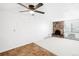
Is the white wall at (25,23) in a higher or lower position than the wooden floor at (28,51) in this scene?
higher

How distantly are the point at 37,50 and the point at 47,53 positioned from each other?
0.16 m

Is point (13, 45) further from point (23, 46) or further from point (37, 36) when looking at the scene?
point (37, 36)

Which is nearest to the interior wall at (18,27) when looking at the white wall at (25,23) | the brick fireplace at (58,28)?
the white wall at (25,23)

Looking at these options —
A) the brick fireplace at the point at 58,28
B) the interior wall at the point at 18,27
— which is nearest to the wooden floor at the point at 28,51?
the interior wall at the point at 18,27

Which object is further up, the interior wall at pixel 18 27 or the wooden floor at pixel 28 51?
the interior wall at pixel 18 27

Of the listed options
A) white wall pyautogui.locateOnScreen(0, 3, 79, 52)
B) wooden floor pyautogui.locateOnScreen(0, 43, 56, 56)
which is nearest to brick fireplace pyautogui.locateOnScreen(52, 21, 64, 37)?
white wall pyautogui.locateOnScreen(0, 3, 79, 52)

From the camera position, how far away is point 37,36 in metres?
1.42

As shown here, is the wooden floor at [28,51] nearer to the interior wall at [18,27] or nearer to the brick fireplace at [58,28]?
the interior wall at [18,27]

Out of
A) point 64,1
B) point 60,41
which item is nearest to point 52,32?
point 60,41

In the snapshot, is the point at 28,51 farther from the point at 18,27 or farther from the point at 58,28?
the point at 58,28

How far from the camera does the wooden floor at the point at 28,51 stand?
4.38 feet

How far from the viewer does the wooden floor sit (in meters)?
1.33

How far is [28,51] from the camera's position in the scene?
4.46 ft

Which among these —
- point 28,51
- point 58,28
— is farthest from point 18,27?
point 58,28
